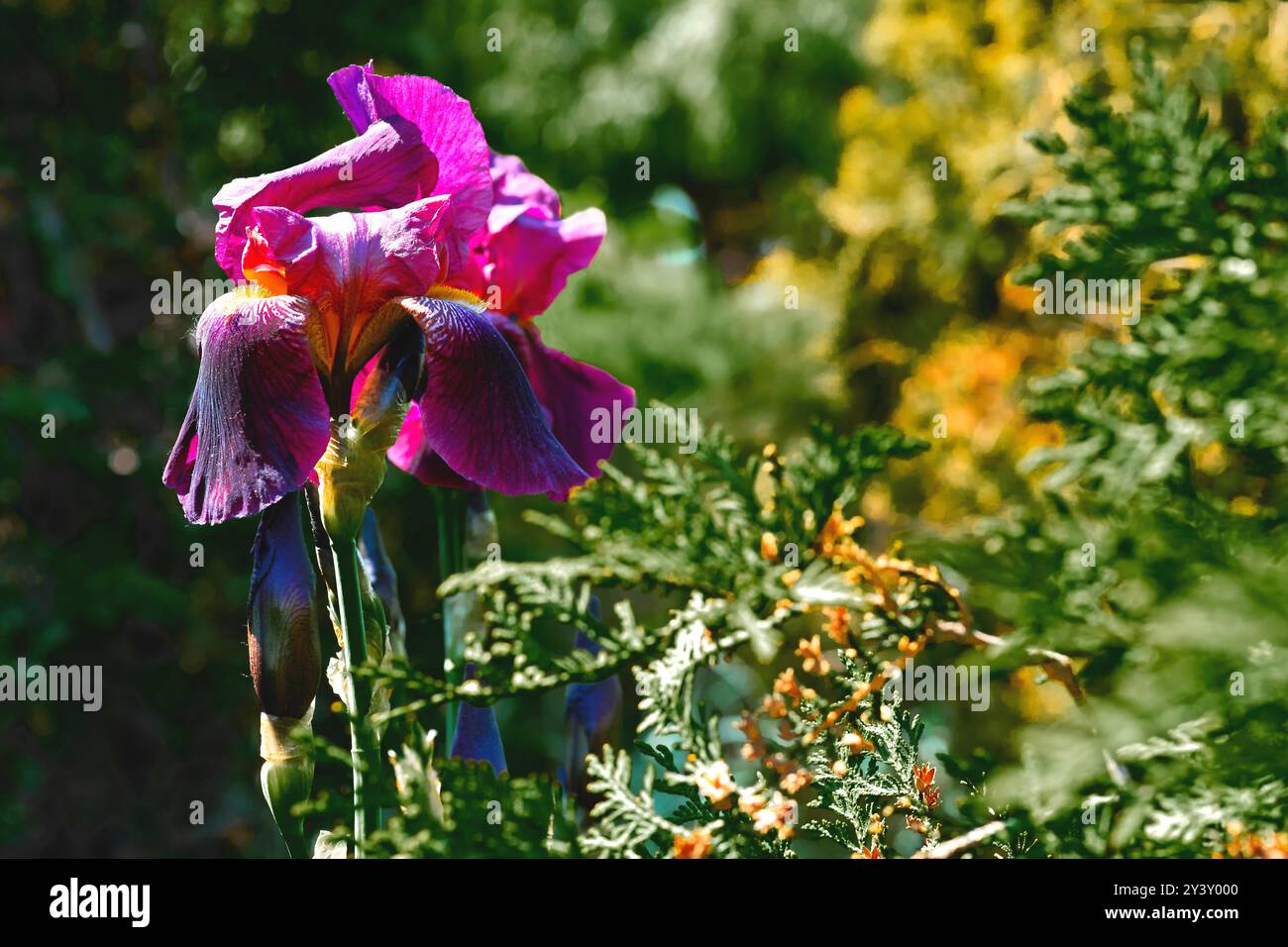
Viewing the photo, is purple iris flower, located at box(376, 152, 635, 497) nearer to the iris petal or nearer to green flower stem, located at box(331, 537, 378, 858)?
the iris petal

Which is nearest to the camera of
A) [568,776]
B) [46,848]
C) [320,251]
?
[320,251]

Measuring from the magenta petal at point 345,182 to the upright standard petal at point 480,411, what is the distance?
0.24ft

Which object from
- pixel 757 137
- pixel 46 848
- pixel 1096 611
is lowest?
pixel 46 848

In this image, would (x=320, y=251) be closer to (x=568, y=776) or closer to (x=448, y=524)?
(x=448, y=524)

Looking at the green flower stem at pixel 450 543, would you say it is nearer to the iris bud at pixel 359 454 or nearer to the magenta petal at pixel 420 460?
the magenta petal at pixel 420 460

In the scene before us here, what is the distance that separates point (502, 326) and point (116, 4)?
156 inches

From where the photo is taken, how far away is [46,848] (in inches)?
150

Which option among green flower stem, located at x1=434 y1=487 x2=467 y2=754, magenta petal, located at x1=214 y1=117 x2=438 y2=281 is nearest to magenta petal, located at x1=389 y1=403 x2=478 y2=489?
green flower stem, located at x1=434 y1=487 x2=467 y2=754

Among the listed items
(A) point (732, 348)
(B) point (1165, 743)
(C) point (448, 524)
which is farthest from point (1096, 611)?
(A) point (732, 348)

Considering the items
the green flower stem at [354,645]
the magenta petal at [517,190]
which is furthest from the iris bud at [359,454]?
the magenta petal at [517,190]

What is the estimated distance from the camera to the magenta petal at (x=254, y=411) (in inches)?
23.8
